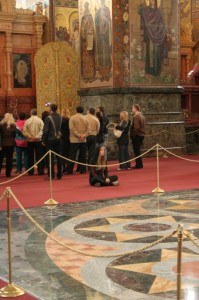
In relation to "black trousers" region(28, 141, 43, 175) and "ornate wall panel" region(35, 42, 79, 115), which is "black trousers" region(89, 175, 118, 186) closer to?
"black trousers" region(28, 141, 43, 175)

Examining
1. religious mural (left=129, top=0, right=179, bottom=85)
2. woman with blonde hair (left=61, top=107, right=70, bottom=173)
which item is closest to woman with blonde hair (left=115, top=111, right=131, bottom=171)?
woman with blonde hair (left=61, top=107, right=70, bottom=173)

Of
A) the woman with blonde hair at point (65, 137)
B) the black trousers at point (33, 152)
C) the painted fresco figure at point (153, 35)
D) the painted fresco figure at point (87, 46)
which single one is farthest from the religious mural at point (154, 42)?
the black trousers at point (33, 152)

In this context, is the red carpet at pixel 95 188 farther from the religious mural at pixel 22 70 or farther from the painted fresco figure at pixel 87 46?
the religious mural at pixel 22 70

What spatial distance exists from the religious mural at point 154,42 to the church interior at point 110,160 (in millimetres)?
32

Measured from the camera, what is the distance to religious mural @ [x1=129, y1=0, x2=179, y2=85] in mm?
18203

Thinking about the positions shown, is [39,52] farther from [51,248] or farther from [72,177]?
[51,248]

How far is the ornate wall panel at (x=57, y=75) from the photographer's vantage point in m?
21.2

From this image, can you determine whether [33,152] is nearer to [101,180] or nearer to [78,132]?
[78,132]

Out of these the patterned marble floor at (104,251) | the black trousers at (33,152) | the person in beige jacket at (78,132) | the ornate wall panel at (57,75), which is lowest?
the patterned marble floor at (104,251)

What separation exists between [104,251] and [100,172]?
5.57 meters

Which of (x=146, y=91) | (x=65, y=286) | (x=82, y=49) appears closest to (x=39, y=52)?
(x=82, y=49)

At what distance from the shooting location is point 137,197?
1089 cm

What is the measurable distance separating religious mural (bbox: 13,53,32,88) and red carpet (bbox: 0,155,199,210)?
28.8 feet

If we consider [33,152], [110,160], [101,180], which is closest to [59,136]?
[33,152]
